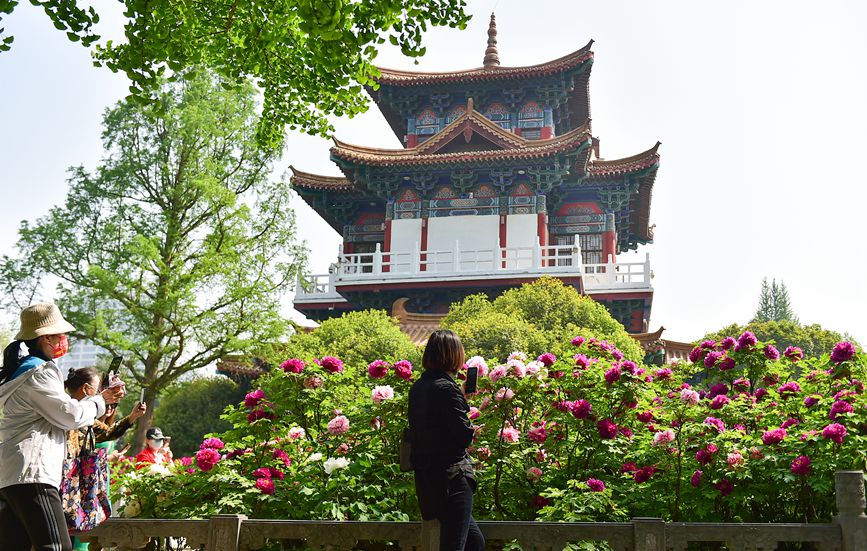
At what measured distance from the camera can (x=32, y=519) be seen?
3506 millimetres

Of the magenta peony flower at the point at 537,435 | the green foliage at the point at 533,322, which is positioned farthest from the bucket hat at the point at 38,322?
the green foliage at the point at 533,322

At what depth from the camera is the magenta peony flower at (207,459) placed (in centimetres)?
489

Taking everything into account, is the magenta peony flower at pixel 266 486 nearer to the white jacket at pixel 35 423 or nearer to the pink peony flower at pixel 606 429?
the white jacket at pixel 35 423

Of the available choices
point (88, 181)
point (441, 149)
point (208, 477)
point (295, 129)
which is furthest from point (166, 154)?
point (208, 477)

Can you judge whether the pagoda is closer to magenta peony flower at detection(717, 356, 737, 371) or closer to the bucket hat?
magenta peony flower at detection(717, 356, 737, 371)

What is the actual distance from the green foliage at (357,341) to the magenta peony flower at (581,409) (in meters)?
9.26

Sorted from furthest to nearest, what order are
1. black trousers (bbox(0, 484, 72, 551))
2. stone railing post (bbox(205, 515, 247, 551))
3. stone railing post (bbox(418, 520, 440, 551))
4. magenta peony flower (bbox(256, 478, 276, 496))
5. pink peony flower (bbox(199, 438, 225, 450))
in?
1. pink peony flower (bbox(199, 438, 225, 450))
2. magenta peony flower (bbox(256, 478, 276, 496))
3. stone railing post (bbox(205, 515, 247, 551))
4. stone railing post (bbox(418, 520, 440, 551))
5. black trousers (bbox(0, 484, 72, 551))

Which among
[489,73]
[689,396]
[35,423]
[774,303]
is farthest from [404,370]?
[774,303]

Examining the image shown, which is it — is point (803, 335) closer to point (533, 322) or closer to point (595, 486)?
point (533, 322)

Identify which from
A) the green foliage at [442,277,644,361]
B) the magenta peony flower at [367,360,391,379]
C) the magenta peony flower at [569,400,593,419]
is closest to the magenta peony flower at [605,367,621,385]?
the magenta peony flower at [569,400,593,419]

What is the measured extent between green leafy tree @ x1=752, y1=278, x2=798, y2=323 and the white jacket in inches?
2123

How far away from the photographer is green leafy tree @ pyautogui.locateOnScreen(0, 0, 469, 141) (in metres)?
6.24

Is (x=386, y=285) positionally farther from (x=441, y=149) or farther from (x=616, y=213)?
(x=616, y=213)

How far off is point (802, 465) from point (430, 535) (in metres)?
2.18
